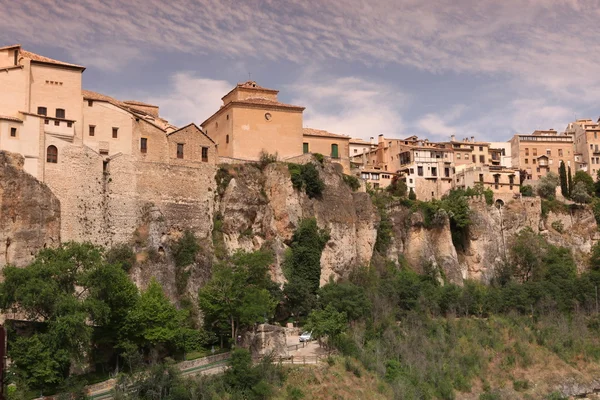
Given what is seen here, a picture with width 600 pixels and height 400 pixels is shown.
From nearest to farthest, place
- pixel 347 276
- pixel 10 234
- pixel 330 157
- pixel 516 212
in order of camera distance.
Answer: pixel 10 234 < pixel 347 276 < pixel 330 157 < pixel 516 212

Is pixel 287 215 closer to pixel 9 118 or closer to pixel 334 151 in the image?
pixel 334 151

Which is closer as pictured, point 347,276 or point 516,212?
point 347,276

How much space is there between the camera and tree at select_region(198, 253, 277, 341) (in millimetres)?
40219

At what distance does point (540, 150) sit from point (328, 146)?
30.4m

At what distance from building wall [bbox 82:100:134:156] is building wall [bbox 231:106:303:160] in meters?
9.48

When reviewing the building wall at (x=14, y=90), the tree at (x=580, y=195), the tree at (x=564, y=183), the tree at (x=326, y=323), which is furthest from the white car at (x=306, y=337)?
the tree at (x=564, y=183)

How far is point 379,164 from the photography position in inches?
2884

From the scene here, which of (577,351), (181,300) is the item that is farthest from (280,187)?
(577,351)

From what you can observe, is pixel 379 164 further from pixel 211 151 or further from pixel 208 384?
pixel 208 384

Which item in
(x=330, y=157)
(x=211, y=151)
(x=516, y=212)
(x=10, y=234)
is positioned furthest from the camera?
(x=516, y=212)

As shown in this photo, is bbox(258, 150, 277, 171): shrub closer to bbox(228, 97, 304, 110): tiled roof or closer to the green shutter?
bbox(228, 97, 304, 110): tiled roof

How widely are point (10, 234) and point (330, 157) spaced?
86.4ft

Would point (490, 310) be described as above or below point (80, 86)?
below

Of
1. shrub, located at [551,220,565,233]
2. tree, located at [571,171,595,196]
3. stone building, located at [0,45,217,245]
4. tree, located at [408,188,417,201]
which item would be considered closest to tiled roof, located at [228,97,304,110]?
stone building, located at [0,45,217,245]
